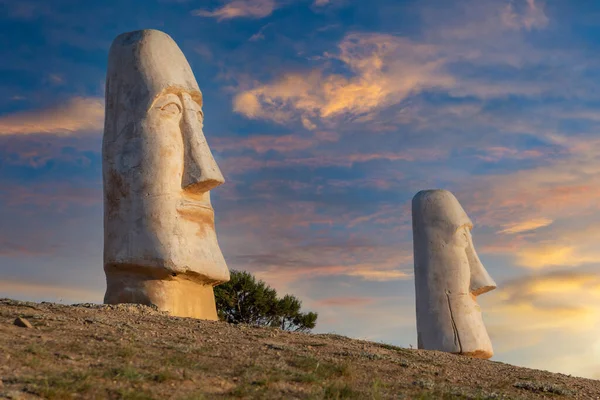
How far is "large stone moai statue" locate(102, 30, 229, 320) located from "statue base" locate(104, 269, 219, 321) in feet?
0.05

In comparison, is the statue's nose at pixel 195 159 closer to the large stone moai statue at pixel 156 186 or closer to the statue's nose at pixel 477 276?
the large stone moai statue at pixel 156 186

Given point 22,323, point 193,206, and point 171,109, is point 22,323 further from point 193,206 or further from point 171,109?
point 171,109

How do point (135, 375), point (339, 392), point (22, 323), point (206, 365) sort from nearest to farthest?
point (135, 375) < point (339, 392) < point (206, 365) < point (22, 323)

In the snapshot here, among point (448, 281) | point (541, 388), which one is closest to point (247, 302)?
point (448, 281)

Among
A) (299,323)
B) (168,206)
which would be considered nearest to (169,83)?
(168,206)

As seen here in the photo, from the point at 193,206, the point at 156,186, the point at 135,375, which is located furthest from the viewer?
the point at 193,206

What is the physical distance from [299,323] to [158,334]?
21.3m

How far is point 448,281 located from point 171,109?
9.01 meters

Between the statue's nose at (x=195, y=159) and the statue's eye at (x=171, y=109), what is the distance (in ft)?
0.43

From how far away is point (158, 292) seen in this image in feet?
40.4

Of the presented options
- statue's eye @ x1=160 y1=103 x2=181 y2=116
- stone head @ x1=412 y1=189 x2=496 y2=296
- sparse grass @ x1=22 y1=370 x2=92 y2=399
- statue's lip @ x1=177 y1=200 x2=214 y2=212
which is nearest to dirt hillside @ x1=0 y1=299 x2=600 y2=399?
sparse grass @ x1=22 y1=370 x2=92 y2=399

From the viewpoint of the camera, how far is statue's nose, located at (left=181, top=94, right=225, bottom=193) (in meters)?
12.9

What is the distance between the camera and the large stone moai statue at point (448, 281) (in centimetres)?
1870

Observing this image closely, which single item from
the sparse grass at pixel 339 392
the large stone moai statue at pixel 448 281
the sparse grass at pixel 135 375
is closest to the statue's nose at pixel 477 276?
the large stone moai statue at pixel 448 281
